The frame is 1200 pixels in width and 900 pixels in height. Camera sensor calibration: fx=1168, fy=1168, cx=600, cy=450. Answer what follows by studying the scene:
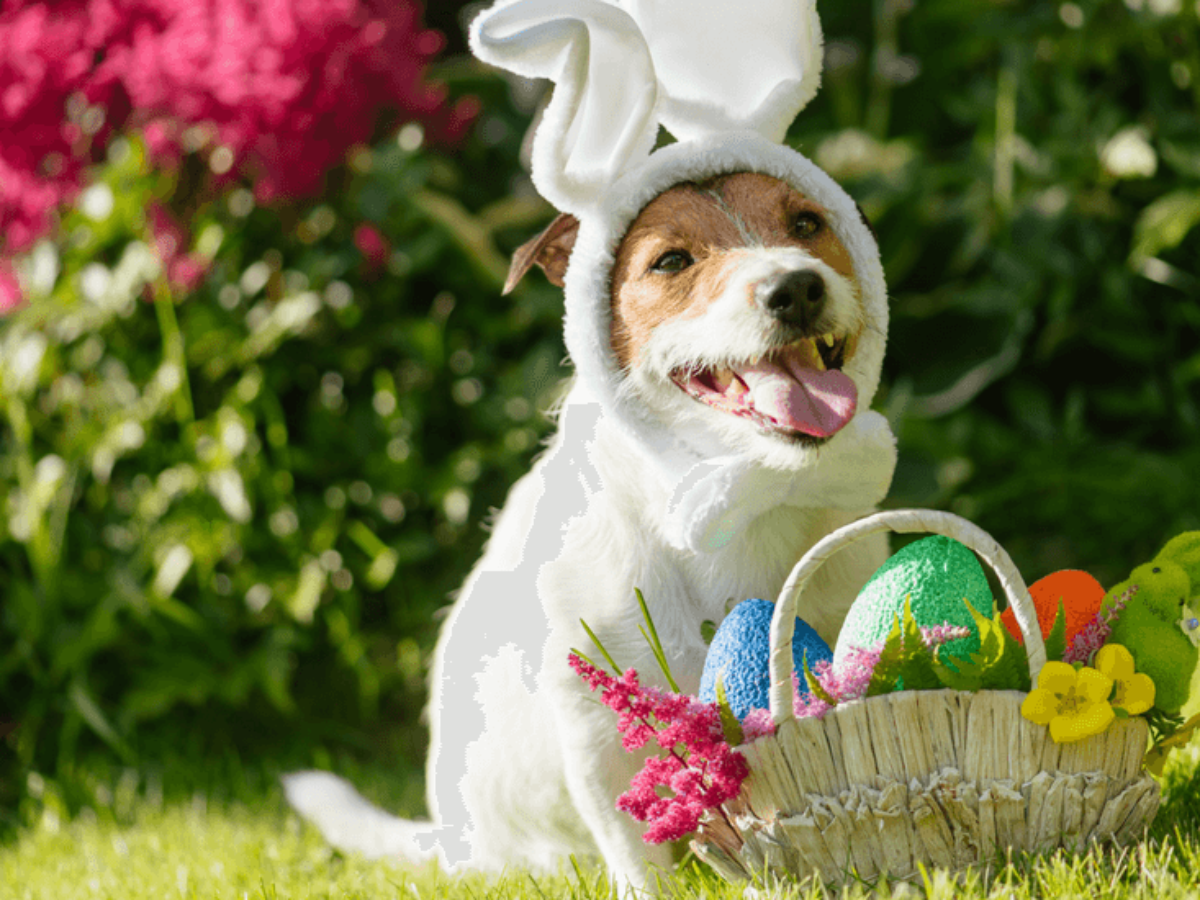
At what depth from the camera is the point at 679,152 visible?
1650mm

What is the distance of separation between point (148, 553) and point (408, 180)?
120 centimetres

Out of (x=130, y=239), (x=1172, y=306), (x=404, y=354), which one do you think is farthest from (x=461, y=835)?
(x=1172, y=306)

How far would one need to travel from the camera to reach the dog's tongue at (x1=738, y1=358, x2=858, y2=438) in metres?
1.49

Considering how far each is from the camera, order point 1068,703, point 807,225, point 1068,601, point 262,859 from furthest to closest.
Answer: point 262,859 → point 807,225 → point 1068,601 → point 1068,703

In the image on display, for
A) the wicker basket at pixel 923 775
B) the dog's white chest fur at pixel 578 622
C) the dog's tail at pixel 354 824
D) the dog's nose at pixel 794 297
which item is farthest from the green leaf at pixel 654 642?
the dog's tail at pixel 354 824

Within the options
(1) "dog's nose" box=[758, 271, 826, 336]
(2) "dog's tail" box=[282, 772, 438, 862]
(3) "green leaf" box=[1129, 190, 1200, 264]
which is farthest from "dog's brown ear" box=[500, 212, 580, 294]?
(3) "green leaf" box=[1129, 190, 1200, 264]

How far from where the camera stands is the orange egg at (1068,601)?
5.01ft

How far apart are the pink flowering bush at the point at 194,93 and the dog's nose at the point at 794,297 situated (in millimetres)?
1910

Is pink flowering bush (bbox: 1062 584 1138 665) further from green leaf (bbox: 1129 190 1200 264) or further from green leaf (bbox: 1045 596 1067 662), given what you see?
green leaf (bbox: 1129 190 1200 264)

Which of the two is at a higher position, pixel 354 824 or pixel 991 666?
pixel 991 666

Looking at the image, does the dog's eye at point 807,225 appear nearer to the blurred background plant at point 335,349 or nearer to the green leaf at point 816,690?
the green leaf at point 816,690

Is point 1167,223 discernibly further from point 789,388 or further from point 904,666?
point 904,666

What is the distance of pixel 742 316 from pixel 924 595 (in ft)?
1.35

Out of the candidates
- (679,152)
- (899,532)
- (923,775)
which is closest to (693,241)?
(679,152)
